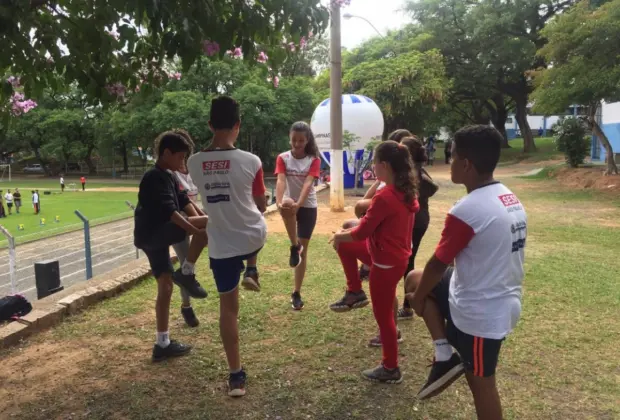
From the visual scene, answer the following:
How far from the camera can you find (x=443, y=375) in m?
2.78

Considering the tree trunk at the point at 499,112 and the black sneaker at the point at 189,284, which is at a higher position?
the tree trunk at the point at 499,112

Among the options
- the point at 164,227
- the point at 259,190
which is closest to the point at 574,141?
the point at 259,190

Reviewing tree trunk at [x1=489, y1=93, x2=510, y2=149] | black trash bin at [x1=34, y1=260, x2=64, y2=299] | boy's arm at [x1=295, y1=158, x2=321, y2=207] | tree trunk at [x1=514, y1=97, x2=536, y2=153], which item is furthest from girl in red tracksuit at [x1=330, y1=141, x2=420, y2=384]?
tree trunk at [x1=489, y1=93, x2=510, y2=149]

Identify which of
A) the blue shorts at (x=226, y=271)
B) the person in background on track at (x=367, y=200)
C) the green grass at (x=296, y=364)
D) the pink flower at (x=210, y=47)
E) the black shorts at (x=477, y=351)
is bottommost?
the green grass at (x=296, y=364)

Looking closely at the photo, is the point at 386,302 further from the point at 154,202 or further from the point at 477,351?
the point at 154,202

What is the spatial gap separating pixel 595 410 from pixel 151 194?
327 cm

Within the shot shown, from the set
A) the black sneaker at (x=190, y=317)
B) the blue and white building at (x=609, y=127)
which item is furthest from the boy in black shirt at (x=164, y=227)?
the blue and white building at (x=609, y=127)

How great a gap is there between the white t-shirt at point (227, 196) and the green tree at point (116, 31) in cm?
63

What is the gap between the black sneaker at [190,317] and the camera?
184 inches

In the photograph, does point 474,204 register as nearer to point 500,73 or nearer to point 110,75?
point 110,75

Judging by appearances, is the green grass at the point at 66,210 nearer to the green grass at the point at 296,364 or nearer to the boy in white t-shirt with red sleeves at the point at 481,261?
the green grass at the point at 296,364

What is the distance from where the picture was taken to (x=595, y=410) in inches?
126

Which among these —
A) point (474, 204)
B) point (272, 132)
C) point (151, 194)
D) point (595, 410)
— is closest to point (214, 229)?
point (151, 194)

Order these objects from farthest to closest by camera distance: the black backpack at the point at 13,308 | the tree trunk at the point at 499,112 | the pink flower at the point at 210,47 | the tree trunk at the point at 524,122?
1. the tree trunk at the point at 499,112
2. the tree trunk at the point at 524,122
3. the black backpack at the point at 13,308
4. the pink flower at the point at 210,47
